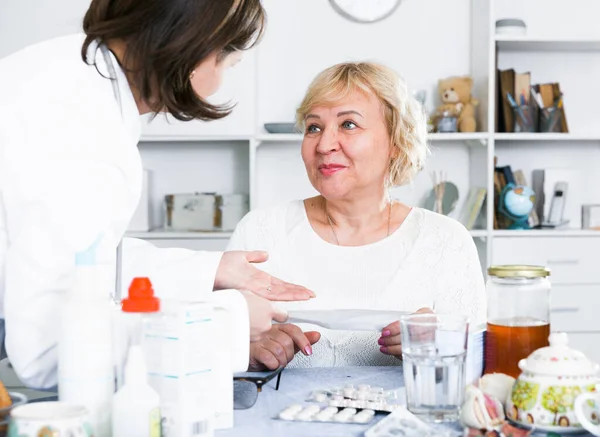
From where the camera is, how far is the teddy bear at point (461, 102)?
3590 millimetres

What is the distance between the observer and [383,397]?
1239mm

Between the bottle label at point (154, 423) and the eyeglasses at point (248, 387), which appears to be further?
the eyeglasses at point (248, 387)

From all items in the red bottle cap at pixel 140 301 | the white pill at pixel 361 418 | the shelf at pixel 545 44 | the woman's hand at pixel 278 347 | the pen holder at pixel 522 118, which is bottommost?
the white pill at pixel 361 418

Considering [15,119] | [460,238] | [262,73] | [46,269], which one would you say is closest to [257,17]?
[15,119]

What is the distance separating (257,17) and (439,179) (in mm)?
2595

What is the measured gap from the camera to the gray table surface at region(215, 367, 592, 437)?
1098 millimetres

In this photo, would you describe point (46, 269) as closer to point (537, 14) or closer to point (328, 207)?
point (328, 207)

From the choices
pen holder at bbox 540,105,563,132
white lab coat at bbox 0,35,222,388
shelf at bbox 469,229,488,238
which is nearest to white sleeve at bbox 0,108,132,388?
white lab coat at bbox 0,35,222,388

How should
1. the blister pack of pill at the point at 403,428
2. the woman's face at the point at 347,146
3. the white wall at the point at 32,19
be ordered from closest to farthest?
the blister pack of pill at the point at 403,428 < the woman's face at the point at 347,146 < the white wall at the point at 32,19

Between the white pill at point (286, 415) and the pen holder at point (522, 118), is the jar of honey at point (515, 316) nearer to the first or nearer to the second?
the white pill at point (286, 415)

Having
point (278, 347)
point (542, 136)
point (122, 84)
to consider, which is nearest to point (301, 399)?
point (278, 347)

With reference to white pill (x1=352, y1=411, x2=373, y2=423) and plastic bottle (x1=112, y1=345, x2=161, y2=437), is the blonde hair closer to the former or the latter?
white pill (x1=352, y1=411, x2=373, y2=423)

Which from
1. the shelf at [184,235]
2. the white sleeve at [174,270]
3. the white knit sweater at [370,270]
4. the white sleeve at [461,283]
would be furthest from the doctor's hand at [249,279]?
the shelf at [184,235]

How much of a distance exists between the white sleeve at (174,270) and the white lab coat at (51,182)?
13 centimetres
